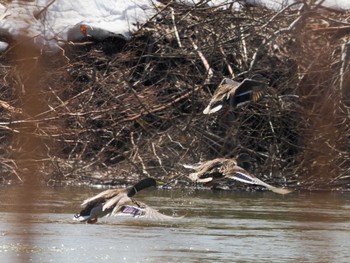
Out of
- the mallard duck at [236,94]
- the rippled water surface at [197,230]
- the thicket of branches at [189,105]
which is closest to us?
the rippled water surface at [197,230]

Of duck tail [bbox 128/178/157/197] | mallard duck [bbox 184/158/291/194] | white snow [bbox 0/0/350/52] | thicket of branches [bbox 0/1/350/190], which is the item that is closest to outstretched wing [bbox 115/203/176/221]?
duck tail [bbox 128/178/157/197]

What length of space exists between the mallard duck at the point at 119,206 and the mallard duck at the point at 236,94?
3.77ft

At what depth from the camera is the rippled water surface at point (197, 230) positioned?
5.61 metres

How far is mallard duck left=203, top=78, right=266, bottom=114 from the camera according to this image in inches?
244

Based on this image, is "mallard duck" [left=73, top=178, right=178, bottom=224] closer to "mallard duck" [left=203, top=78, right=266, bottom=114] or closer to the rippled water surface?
the rippled water surface

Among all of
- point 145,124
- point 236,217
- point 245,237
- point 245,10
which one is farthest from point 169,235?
point 245,10

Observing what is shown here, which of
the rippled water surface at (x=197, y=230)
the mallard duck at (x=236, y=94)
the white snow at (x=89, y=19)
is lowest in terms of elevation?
the rippled water surface at (x=197, y=230)

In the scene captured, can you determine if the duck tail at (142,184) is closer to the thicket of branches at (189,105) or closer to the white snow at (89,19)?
the thicket of branches at (189,105)

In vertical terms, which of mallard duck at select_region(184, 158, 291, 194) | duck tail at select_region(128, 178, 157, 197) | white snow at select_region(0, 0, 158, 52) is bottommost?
duck tail at select_region(128, 178, 157, 197)

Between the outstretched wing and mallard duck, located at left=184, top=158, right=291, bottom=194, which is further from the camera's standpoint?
mallard duck, located at left=184, top=158, right=291, bottom=194

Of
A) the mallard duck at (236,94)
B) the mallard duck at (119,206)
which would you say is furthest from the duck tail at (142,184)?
the mallard duck at (236,94)

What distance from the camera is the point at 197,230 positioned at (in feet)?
21.9

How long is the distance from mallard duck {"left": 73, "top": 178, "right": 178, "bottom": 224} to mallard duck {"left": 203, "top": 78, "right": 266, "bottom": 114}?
1150 mm

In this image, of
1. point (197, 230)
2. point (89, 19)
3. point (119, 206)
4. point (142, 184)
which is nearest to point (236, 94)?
point (197, 230)
